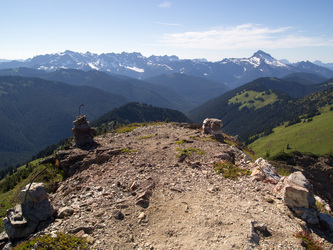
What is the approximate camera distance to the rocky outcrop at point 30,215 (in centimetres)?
1145

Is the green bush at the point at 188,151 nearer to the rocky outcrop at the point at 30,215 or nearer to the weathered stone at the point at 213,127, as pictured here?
the weathered stone at the point at 213,127

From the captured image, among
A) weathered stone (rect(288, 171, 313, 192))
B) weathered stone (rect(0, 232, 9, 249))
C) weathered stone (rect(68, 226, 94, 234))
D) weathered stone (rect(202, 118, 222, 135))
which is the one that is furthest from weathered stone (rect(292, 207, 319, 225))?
weathered stone (rect(202, 118, 222, 135))

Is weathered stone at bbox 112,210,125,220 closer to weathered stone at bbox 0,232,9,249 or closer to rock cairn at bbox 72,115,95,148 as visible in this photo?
weathered stone at bbox 0,232,9,249

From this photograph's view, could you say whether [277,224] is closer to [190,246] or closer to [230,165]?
[190,246]

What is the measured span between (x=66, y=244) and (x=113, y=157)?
421 inches

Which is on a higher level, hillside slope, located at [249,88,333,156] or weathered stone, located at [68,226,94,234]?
weathered stone, located at [68,226,94,234]

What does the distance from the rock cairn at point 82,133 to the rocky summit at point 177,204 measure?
203 inches

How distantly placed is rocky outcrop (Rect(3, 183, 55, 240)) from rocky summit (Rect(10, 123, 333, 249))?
79 centimetres

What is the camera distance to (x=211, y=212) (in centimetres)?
1172

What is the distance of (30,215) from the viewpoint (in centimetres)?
1179

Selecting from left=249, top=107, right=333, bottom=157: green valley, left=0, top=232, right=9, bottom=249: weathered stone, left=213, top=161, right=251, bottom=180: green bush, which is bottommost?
left=249, top=107, right=333, bottom=157: green valley

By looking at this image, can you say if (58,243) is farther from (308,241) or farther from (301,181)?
(301,181)

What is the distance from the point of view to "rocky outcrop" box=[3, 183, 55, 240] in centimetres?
1145

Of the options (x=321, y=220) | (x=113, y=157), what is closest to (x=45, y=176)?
(x=113, y=157)
